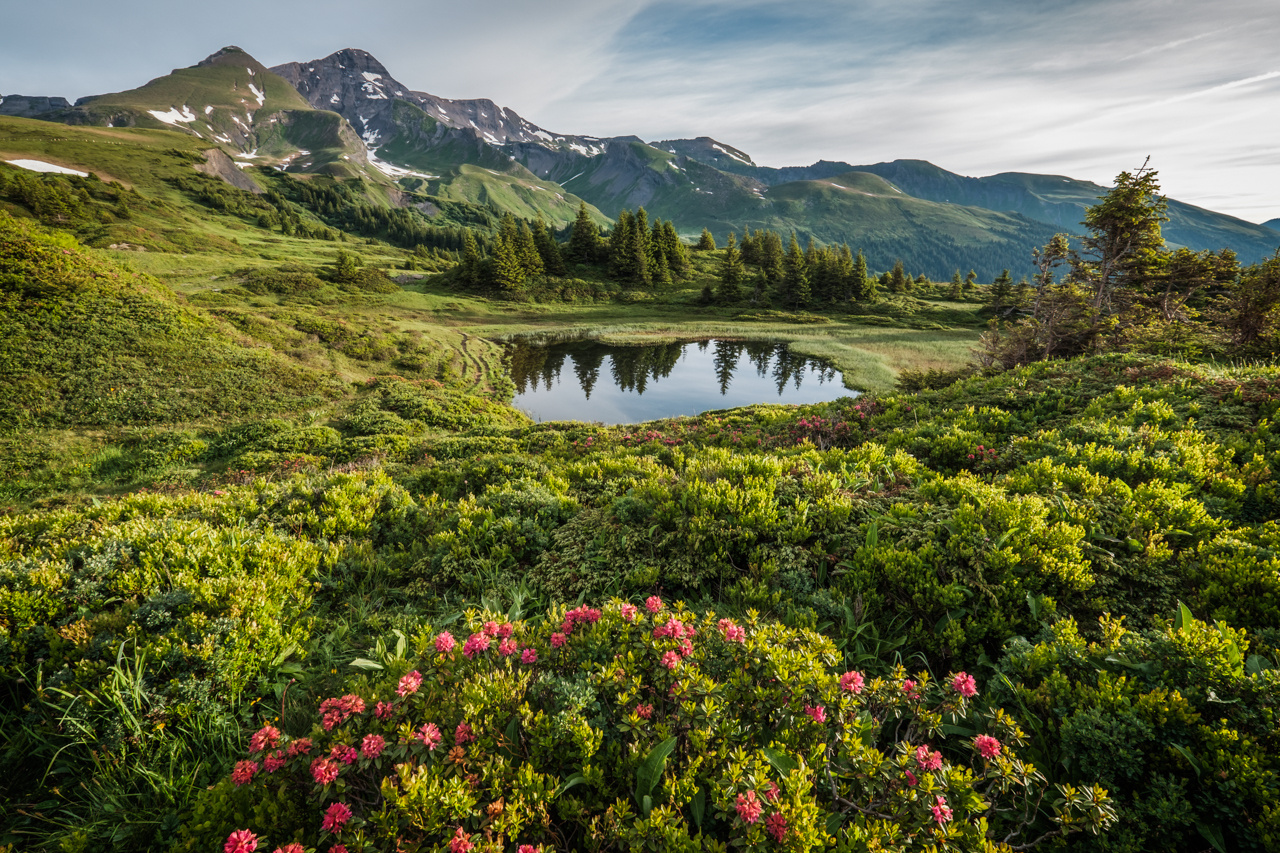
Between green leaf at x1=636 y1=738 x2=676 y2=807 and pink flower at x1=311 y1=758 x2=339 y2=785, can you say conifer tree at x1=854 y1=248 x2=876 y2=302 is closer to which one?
green leaf at x1=636 y1=738 x2=676 y2=807

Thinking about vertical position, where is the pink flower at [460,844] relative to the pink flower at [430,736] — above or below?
below

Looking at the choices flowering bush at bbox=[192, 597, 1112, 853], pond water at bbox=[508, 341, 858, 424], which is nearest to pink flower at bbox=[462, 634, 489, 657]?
flowering bush at bbox=[192, 597, 1112, 853]

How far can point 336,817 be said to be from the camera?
206 centimetres

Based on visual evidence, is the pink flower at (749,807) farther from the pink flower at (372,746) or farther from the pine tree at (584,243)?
the pine tree at (584,243)

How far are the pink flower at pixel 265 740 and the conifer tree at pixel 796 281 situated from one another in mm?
73150

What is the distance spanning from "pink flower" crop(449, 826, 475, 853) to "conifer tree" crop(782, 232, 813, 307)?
2882 inches

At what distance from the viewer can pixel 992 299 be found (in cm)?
6644

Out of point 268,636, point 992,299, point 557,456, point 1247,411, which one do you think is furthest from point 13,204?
point 992,299

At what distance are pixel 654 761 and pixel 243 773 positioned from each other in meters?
2.07

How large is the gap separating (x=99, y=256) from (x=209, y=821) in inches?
1408

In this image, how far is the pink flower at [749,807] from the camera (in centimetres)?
198

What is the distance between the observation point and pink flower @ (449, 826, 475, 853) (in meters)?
1.98

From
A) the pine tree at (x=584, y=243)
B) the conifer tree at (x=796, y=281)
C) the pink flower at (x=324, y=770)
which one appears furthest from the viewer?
the pine tree at (x=584, y=243)

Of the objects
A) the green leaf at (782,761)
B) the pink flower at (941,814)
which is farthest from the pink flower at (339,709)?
the pink flower at (941,814)
